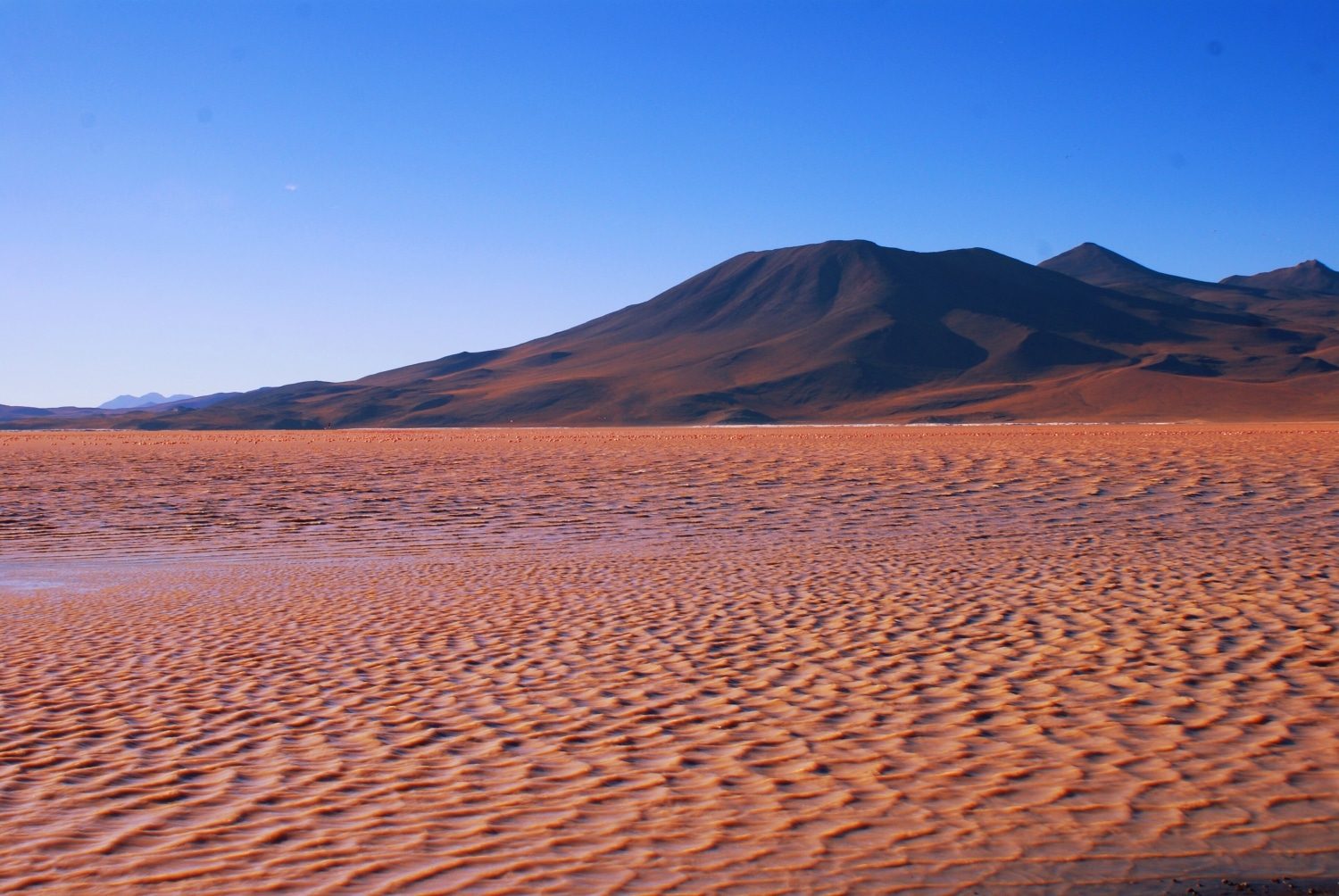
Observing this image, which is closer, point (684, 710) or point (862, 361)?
point (684, 710)

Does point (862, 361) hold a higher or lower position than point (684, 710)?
higher

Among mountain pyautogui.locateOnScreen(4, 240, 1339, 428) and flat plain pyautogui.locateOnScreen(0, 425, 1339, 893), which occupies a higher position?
mountain pyautogui.locateOnScreen(4, 240, 1339, 428)

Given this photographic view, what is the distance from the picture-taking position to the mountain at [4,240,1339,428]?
102 m

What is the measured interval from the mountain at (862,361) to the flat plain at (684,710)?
8217 cm

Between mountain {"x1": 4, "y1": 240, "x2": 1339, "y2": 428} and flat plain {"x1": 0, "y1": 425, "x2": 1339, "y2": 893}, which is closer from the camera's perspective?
flat plain {"x1": 0, "y1": 425, "x2": 1339, "y2": 893}

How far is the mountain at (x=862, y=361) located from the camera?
4003 inches

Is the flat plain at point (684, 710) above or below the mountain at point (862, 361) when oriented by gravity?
below

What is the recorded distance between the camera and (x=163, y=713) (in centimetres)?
600

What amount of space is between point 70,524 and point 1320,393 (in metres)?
102

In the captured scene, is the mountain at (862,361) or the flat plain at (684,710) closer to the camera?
the flat plain at (684,710)

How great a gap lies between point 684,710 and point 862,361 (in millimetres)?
116723

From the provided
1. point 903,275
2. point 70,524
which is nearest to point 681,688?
point 70,524

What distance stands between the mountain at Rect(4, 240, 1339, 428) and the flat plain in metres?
82.2

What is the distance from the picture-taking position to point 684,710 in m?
5.83
